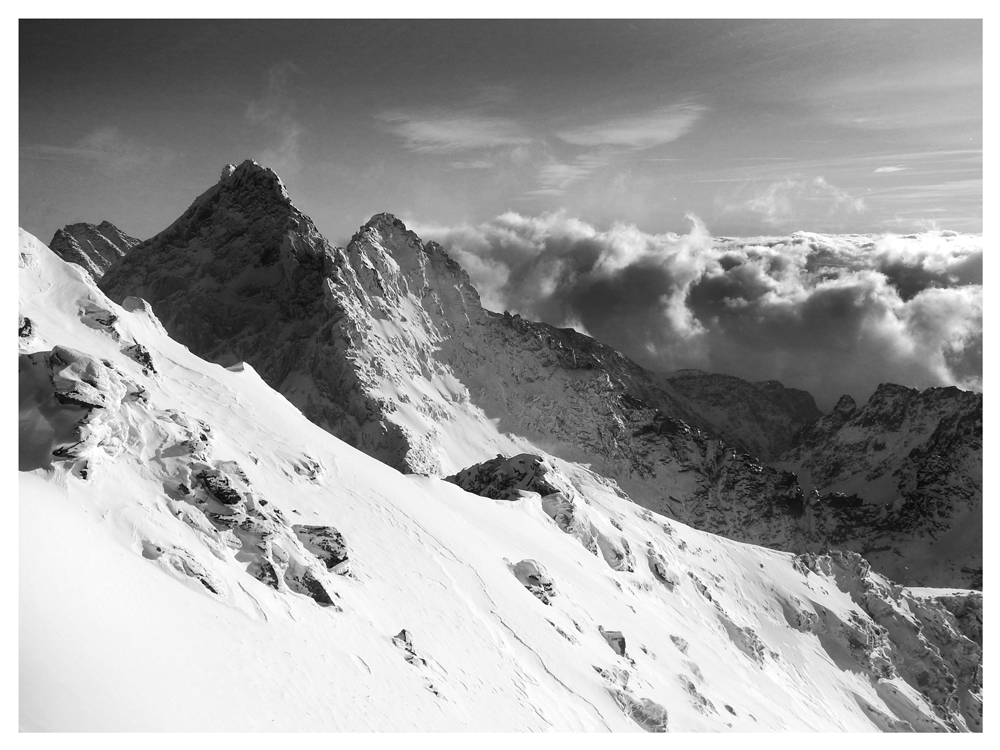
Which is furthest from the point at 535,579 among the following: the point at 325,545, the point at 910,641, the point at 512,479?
the point at 910,641

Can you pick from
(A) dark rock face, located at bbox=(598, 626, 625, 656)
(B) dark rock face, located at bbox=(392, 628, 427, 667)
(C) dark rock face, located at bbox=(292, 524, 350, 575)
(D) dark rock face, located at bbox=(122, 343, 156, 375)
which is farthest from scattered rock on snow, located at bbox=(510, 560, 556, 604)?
(D) dark rock face, located at bbox=(122, 343, 156, 375)

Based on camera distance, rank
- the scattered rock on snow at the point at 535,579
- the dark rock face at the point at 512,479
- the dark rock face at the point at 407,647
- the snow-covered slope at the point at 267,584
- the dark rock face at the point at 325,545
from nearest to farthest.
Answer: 1. the snow-covered slope at the point at 267,584
2. the dark rock face at the point at 407,647
3. the dark rock face at the point at 325,545
4. the scattered rock on snow at the point at 535,579
5. the dark rock face at the point at 512,479

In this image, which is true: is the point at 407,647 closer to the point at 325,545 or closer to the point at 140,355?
the point at 325,545

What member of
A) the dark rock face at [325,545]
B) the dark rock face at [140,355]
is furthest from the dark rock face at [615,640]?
the dark rock face at [140,355]

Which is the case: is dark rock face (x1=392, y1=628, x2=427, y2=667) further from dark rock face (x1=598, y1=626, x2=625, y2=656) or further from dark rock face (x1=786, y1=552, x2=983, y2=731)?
dark rock face (x1=786, y1=552, x2=983, y2=731)

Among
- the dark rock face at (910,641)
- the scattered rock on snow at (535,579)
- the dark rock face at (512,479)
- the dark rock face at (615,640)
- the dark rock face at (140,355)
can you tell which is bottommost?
the dark rock face at (910,641)

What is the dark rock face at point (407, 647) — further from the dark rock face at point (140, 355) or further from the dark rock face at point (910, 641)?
the dark rock face at point (910, 641)

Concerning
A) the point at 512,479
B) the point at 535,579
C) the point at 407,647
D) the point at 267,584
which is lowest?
the point at 535,579

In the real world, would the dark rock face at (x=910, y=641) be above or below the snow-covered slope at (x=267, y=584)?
below
